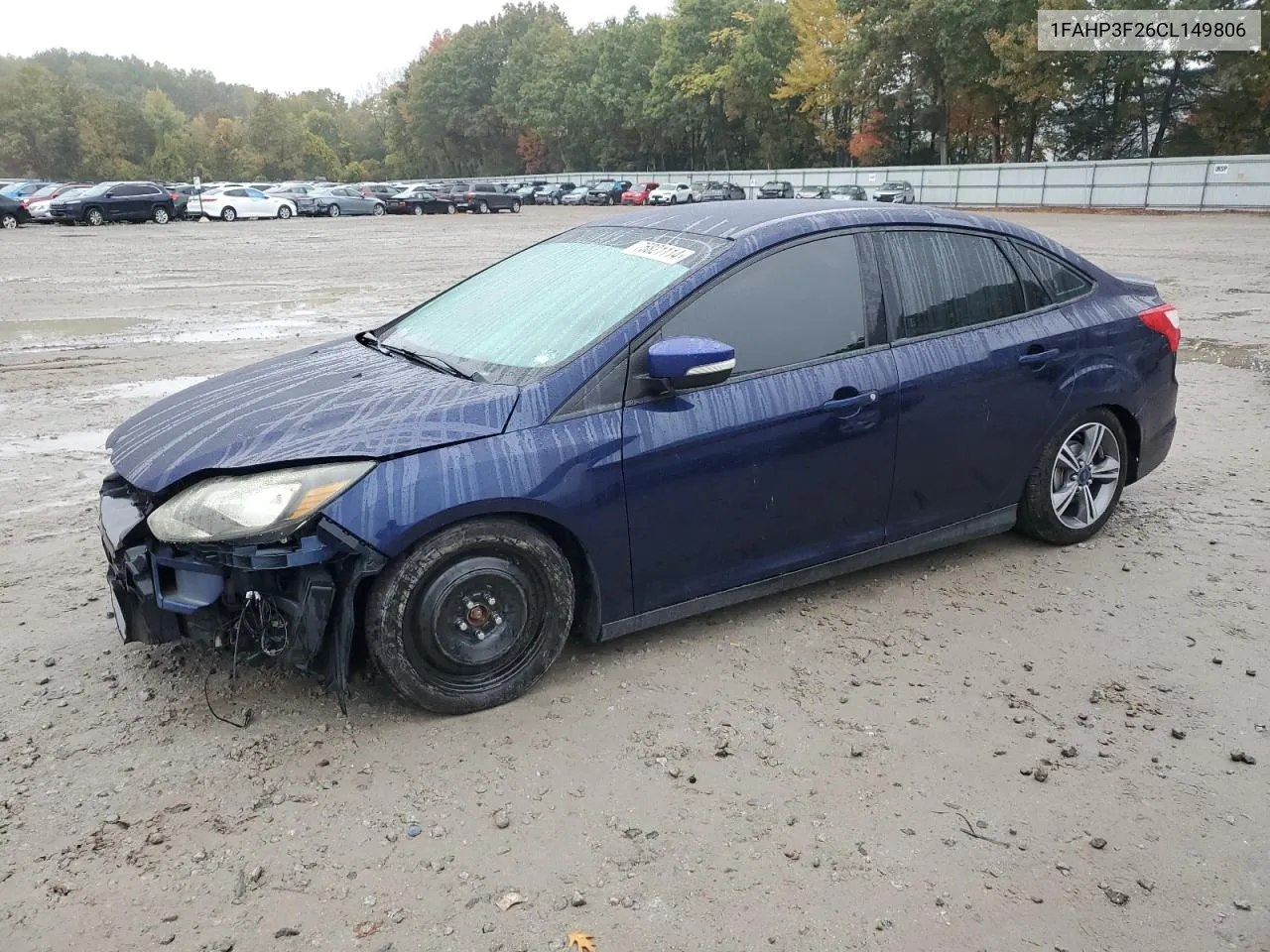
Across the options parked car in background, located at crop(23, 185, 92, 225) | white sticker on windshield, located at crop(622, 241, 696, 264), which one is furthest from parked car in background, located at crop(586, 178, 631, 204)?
white sticker on windshield, located at crop(622, 241, 696, 264)

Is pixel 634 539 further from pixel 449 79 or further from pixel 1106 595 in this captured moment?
pixel 449 79

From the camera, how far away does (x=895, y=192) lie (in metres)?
39.6

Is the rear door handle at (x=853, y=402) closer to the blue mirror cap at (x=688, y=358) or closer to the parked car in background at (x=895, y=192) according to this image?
the blue mirror cap at (x=688, y=358)

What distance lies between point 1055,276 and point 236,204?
45054mm

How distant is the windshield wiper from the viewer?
3617 millimetres

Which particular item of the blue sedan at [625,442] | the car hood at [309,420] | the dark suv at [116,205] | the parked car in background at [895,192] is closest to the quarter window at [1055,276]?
the blue sedan at [625,442]

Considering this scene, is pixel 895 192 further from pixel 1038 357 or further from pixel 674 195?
pixel 1038 357

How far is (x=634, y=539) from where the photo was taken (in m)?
3.47

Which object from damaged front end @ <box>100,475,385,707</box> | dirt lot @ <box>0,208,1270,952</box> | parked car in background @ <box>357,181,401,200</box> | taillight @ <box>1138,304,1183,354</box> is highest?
parked car in background @ <box>357,181,401,200</box>

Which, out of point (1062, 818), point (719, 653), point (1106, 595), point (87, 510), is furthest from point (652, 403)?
point (87, 510)

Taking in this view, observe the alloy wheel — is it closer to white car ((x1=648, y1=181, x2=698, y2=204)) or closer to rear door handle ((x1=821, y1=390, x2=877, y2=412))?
rear door handle ((x1=821, y1=390, x2=877, y2=412))

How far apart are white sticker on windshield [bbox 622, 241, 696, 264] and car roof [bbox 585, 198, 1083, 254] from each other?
132 millimetres

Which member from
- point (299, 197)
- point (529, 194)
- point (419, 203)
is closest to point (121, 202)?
point (299, 197)

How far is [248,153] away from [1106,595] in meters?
124
